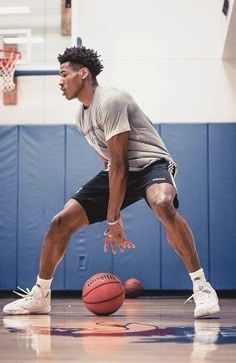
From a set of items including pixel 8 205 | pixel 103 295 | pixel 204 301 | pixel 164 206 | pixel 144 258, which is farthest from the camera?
pixel 8 205

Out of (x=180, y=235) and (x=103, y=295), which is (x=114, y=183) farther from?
(x=103, y=295)

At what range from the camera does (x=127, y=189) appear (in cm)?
395

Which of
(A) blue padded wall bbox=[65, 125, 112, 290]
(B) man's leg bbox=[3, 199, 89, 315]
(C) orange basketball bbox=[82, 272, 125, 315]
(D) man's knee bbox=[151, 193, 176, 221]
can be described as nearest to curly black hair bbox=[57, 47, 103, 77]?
(B) man's leg bbox=[3, 199, 89, 315]

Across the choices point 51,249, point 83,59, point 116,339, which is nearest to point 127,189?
point 51,249

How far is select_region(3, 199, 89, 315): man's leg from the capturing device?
396 centimetres

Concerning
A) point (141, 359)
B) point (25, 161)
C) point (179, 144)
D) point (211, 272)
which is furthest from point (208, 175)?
point (141, 359)

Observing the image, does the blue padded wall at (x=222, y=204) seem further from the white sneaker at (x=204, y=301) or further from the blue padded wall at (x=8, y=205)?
the white sneaker at (x=204, y=301)

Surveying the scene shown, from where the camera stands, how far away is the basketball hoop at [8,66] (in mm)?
7062

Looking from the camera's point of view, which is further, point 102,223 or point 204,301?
point 102,223

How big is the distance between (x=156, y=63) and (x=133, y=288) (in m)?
2.64

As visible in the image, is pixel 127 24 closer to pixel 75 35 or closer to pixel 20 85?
pixel 75 35

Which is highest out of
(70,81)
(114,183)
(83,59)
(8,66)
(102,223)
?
(8,66)

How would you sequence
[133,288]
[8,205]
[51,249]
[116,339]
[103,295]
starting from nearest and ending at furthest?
1. [116,339]
2. [103,295]
3. [51,249]
4. [133,288]
5. [8,205]

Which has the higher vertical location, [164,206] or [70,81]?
[70,81]
